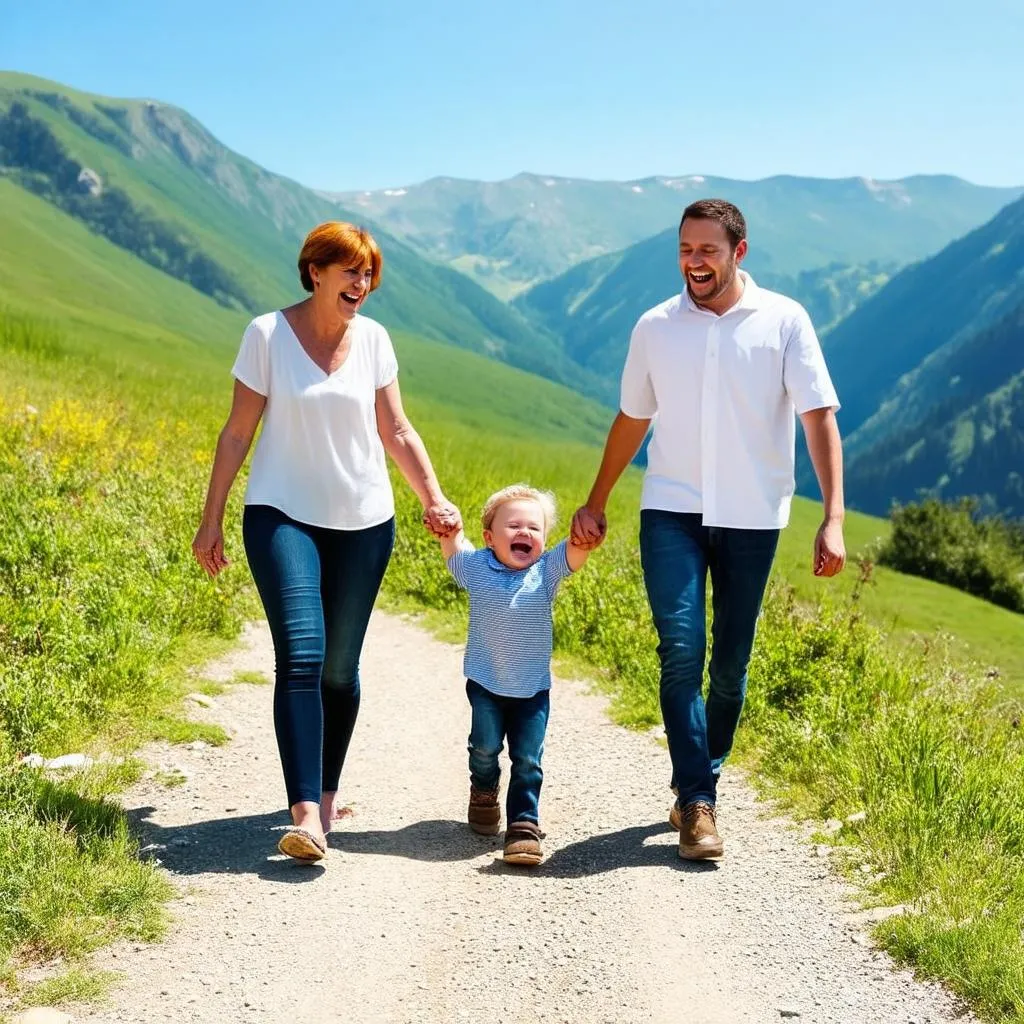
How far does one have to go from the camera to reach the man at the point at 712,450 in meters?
4.80

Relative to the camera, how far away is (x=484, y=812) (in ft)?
17.4

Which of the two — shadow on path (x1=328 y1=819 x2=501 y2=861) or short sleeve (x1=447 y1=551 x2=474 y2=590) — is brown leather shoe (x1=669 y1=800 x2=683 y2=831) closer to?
shadow on path (x1=328 y1=819 x2=501 y2=861)

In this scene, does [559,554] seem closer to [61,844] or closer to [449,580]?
[61,844]

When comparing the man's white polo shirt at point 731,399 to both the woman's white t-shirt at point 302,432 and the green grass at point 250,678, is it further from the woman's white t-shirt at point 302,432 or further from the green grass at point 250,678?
the green grass at point 250,678

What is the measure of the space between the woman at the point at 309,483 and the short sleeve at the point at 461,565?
436 millimetres

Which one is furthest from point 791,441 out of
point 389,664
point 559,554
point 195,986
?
point 389,664

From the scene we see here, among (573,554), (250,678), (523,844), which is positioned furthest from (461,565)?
(250,678)

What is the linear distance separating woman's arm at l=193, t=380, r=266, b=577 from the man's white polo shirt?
168 cm

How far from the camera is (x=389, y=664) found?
8867 millimetres

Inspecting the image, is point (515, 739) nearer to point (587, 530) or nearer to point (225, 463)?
point (587, 530)

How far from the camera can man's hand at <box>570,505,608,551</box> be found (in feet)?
16.9

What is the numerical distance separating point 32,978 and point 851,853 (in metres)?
3.23

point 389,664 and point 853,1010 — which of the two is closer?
point 853,1010

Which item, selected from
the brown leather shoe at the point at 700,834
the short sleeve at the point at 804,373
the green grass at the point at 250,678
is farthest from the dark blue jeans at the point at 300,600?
the green grass at the point at 250,678
